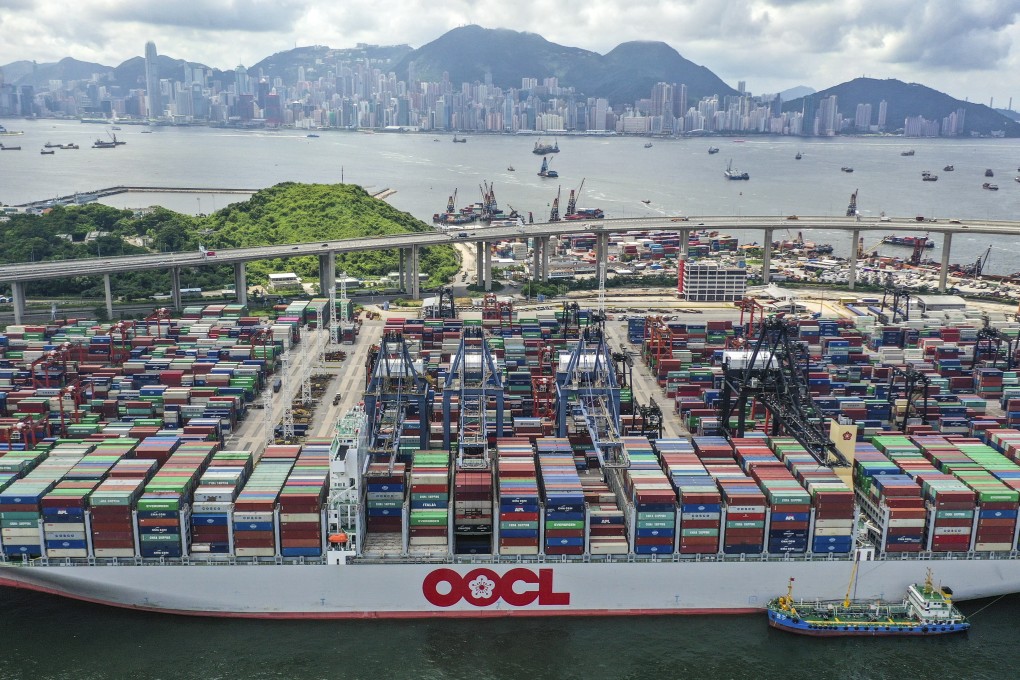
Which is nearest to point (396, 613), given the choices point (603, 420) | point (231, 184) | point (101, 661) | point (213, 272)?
point (101, 661)

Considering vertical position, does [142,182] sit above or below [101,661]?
above

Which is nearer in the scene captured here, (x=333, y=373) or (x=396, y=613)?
(x=396, y=613)

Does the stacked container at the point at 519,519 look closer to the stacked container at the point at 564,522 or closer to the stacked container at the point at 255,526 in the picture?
the stacked container at the point at 564,522

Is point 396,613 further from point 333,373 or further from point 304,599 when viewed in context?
point 333,373

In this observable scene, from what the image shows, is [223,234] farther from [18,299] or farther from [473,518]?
[473,518]

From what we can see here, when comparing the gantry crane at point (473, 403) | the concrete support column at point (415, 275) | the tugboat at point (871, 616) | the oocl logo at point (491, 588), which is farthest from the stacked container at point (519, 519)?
the concrete support column at point (415, 275)

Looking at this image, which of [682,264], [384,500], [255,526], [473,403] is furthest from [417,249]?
[255,526]
